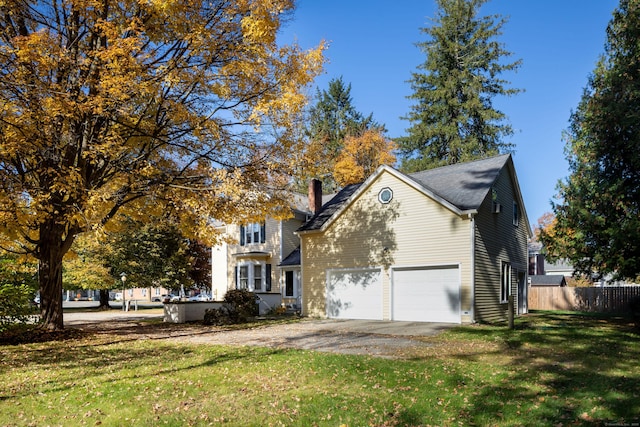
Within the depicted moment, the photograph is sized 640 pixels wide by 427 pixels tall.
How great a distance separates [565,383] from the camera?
757 cm

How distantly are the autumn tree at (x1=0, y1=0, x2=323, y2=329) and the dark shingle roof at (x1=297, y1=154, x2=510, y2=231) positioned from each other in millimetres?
6700

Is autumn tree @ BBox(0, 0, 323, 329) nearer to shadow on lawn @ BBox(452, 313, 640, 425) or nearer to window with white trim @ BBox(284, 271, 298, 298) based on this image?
shadow on lawn @ BBox(452, 313, 640, 425)

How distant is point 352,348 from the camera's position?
11344mm

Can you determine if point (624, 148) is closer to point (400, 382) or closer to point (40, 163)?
point (400, 382)

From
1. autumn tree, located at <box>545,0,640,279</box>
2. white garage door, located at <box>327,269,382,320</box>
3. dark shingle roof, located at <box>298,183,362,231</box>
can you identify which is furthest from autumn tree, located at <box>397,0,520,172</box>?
white garage door, located at <box>327,269,382,320</box>

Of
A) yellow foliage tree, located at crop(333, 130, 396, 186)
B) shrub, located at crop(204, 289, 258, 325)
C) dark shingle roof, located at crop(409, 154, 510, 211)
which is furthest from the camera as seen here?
yellow foliage tree, located at crop(333, 130, 396, 186)

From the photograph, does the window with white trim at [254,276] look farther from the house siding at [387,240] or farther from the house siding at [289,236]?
the house siding at [387,240]

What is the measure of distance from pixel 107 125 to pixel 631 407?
13825 millimetres

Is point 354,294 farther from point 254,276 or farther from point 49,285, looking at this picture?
point 49,285

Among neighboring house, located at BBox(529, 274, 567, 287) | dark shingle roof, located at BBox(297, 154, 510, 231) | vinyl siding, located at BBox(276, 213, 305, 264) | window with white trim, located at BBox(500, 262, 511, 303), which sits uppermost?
dark shingle roof, located at BBox(297, 154, 510, 231)

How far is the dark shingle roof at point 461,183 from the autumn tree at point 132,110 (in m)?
6.70

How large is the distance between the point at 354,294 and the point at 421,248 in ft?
12.8

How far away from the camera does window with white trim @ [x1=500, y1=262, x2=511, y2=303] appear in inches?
778

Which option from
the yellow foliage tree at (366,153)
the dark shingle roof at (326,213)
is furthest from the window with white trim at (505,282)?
the yellow foliage tree at (366,153)
